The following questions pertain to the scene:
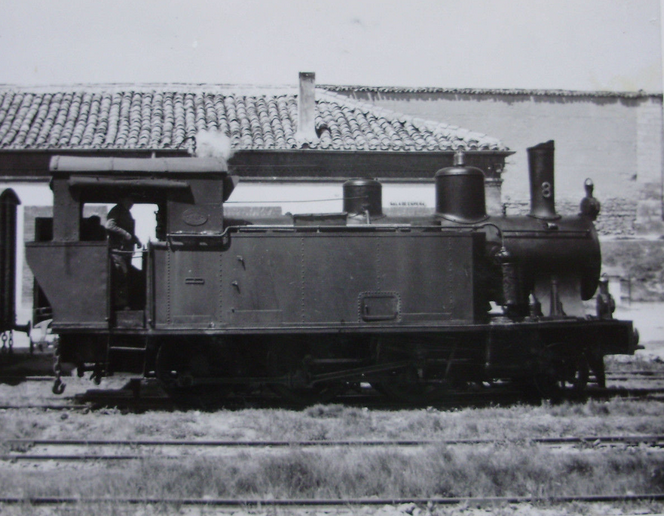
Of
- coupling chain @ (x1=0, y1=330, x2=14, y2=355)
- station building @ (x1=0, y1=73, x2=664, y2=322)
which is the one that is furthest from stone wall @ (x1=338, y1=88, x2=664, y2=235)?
coupling chain @ (x1=0, y1=330, x2=14, y2=355)

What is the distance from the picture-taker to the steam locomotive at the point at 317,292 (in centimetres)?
712

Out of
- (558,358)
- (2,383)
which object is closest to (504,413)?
(558,358)

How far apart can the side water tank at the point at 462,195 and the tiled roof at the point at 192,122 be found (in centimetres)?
426

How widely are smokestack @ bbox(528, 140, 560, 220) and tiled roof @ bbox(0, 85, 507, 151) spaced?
4.13 metres

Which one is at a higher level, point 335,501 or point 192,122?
point 192,122

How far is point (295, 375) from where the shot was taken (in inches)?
297

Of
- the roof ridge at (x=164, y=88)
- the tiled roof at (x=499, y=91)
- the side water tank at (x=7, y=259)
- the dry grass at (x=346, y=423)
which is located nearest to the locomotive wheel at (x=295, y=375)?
the dry grass at (x=346, y=423)

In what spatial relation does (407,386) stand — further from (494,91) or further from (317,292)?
(494,91)

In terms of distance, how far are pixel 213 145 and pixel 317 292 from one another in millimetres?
4593

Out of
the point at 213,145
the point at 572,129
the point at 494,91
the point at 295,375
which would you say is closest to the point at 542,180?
the point at 295,375

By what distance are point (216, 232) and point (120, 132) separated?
6.15m

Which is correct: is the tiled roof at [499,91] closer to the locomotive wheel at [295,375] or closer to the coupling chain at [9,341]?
the coupling chain at [9,341]

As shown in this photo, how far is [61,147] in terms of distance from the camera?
11688 millimetres

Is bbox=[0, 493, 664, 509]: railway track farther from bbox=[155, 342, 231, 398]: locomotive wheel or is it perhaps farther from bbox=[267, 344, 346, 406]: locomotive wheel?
bbox=[267, 344, 346, 406]: locomotive wheel
